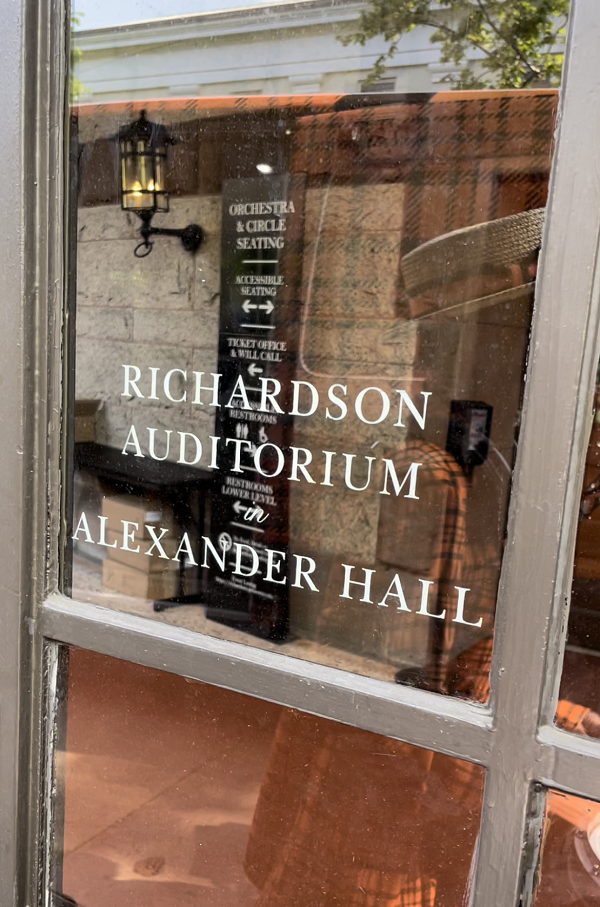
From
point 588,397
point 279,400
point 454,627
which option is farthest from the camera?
point 279,400

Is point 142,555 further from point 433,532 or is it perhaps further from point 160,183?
point 160,183

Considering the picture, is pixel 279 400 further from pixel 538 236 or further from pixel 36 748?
pixel 36 748

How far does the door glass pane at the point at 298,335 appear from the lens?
662 mm

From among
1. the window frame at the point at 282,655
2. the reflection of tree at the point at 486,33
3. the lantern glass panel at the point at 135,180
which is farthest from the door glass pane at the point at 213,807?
the reflection of tree at the point at 486,33

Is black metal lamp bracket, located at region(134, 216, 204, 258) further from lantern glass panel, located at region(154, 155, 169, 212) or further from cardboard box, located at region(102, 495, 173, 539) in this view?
cardboard box, located at region(102, 495, 173, 539)

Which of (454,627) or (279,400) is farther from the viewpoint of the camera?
(279,400)

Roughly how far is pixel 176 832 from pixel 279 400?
1.70 feet

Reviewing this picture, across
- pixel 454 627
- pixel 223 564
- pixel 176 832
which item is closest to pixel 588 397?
pixel 454 627

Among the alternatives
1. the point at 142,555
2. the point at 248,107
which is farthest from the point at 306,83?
the point at 142,555

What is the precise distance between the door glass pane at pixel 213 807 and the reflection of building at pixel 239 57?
26.6 inches

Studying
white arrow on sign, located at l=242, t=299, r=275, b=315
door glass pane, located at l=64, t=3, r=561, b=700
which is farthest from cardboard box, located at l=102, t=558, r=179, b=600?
white arrow on sign, located at l=242, t=299, r=275, b=315

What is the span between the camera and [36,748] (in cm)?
76

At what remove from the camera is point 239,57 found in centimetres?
84

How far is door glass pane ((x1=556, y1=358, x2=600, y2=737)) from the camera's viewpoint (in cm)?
52
